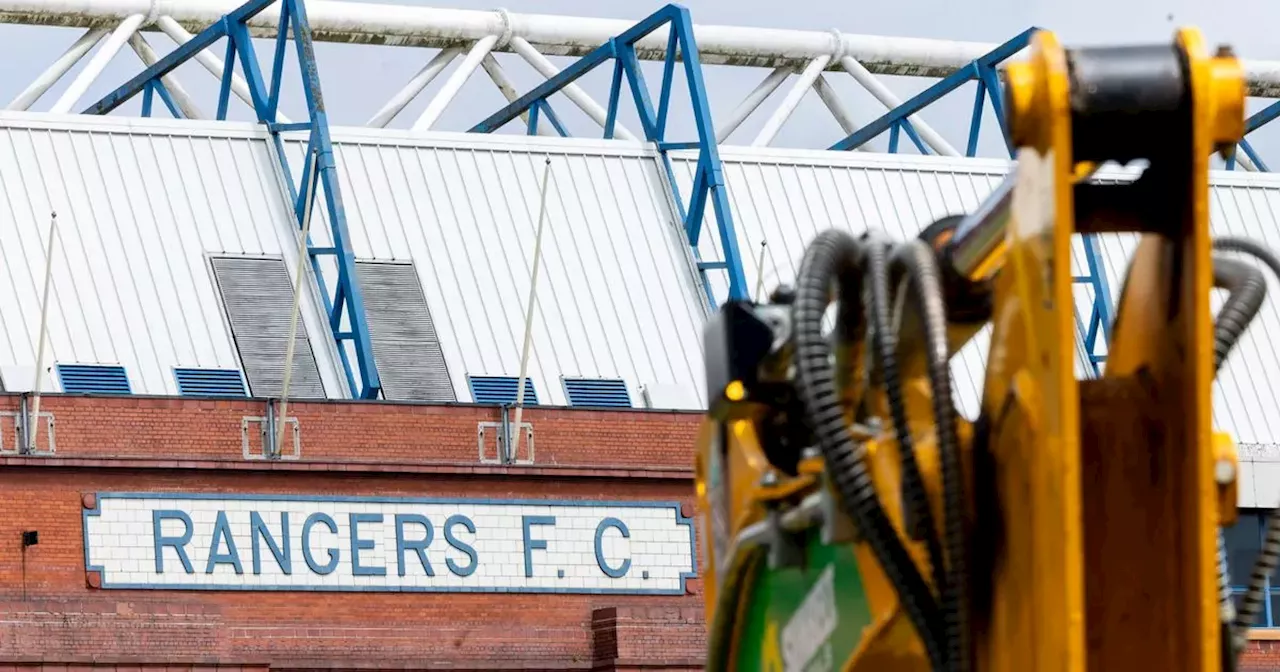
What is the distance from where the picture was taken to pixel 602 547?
1331 inches

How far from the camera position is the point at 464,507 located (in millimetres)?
32969

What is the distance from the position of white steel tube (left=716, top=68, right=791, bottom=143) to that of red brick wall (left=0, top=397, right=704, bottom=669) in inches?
520

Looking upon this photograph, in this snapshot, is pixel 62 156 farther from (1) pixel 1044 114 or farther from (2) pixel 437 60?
(1) pixel 1044 114

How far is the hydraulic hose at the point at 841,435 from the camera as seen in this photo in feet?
17.4

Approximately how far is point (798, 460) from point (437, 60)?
39625mm

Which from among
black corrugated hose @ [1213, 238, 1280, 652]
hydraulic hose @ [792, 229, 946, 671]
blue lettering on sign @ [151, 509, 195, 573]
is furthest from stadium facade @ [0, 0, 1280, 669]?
black corrugated hose @ [1213, 238, 1280, 652]

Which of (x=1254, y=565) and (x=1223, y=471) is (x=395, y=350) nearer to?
(x=1254, y=565)

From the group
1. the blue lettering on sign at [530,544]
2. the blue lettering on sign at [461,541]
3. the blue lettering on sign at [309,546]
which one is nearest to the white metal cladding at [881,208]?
the blue lettering on sign at [530,544]

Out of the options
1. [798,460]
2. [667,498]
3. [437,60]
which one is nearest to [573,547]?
[667,498]

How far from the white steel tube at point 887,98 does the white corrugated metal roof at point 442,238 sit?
380 centimetres

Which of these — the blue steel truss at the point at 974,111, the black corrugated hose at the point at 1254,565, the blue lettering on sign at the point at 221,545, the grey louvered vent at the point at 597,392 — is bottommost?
the black corrugated hose at the point at 1254,565

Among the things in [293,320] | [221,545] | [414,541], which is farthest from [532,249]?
[221,545]

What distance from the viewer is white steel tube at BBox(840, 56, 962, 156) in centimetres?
4769

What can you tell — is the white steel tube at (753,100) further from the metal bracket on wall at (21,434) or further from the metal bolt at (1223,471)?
the metal bolt at (1223,471)
